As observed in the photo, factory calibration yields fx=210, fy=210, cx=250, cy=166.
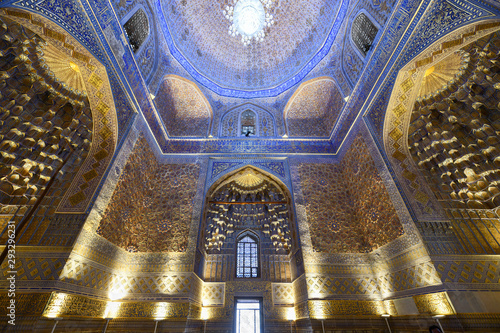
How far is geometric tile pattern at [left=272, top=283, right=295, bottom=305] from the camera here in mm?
5082

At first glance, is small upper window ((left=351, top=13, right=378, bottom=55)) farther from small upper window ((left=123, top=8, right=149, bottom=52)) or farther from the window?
the window

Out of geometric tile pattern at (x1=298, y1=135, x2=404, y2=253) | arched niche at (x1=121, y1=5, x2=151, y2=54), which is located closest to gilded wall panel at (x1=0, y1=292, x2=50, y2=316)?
geometric tile pattern at (x1=298, y1=135, x2=404, y2=253)

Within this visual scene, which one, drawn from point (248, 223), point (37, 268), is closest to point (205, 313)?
point (248, 223)

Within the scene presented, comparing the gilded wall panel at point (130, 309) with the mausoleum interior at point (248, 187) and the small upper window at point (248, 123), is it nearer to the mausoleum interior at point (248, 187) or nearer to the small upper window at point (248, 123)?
the mausoleum interior at point (248, 187)

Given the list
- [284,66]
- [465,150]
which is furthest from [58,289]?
[284,66]

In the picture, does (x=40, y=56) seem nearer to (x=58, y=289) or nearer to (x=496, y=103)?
(x=58, y=289)

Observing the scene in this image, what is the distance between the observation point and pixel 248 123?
7.48 meters

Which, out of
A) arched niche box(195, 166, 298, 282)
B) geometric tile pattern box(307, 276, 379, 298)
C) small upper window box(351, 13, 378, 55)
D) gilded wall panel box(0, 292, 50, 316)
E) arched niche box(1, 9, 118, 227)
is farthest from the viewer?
arched niche box(195, 166, 298, 282)

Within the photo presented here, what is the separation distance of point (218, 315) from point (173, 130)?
541 centimetres

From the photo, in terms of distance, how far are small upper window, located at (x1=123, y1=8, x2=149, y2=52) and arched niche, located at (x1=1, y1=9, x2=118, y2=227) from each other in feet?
3.86

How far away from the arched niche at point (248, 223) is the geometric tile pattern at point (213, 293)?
16 cm

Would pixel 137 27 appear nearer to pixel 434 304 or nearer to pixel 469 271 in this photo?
pixel 434 304

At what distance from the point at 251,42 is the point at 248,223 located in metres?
6.83

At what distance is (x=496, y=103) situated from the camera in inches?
135
